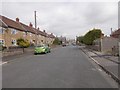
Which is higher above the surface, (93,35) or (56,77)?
(93,35)

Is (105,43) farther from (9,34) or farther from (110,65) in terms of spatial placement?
(110,65)

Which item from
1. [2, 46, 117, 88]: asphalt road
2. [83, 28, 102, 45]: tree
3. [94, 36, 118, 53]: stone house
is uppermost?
[83, 28, 102, 45]: tree

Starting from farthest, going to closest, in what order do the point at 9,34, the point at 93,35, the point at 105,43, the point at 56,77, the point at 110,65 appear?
→ the point at 93,35 → the point at 9,34 → the point at 105,43 → the point at 110,65 → the point at 56,77

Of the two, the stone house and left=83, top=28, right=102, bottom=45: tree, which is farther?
left=83, top=28, right=102, bottom=45: tree

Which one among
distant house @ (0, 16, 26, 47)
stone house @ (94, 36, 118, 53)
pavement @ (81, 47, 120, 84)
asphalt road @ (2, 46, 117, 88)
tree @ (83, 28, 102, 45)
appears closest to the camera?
asphalt road @ (2, 46, 117, 88)

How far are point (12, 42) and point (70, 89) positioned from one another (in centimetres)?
4601

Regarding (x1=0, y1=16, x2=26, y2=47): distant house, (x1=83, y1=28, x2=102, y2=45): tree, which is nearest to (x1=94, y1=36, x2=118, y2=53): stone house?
(x1=83, y1=28, x2=102, y2=45): tree

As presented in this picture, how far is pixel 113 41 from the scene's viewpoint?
45.2 meters

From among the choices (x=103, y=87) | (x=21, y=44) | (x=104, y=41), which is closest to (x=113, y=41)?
(x=104, y=41)

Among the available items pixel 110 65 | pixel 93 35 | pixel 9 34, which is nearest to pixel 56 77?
pixel 110 65

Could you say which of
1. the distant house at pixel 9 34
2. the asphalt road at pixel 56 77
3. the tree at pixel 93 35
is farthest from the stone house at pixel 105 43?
the asphalt road at pixel 56 77

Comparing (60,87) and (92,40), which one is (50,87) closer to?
(60,87)

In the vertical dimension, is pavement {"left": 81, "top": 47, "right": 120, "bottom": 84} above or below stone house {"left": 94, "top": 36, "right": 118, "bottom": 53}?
below

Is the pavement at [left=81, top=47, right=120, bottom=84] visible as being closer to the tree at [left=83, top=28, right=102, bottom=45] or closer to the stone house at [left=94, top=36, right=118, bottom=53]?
the stone house at [left=94, top=36, right=118, bottom=53]
